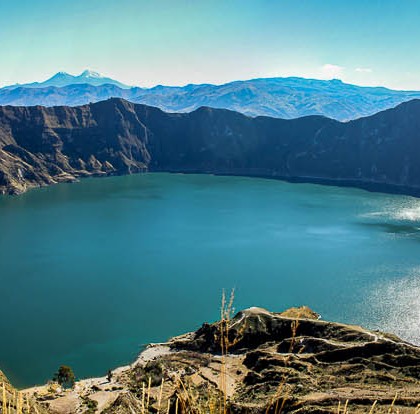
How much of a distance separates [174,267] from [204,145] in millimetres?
120752

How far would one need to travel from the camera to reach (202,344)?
40844mm

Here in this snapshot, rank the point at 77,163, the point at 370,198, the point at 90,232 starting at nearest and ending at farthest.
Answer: the point at 90,232 → the point at 370,198 → the point at 77,163

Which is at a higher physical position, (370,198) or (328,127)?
(328,127)

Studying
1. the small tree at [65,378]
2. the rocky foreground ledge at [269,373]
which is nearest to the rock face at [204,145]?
the rocky foreground ledge at [269,373]

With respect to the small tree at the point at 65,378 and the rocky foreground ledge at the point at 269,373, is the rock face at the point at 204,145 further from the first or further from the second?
the small tree at the point at 65,378

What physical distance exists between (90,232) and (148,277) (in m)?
29.8

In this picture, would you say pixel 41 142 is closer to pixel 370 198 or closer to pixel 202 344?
pixel 370 198

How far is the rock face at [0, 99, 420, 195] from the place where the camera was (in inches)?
5817

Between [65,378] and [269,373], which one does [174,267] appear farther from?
[269,373]

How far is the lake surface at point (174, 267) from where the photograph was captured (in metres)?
45.2

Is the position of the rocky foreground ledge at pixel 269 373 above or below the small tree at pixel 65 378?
above

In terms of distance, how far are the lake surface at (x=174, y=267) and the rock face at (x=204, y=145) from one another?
3224 centimetres

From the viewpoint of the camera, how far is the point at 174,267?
64.8m

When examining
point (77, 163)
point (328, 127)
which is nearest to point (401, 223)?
point (328, 127)
